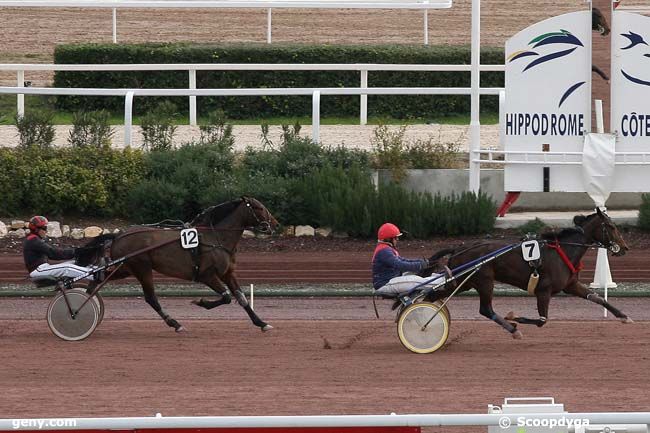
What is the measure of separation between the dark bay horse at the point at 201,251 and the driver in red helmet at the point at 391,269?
1.74m

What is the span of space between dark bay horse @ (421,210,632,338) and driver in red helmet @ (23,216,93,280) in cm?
363

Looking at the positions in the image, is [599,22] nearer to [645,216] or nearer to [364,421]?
[645,216]

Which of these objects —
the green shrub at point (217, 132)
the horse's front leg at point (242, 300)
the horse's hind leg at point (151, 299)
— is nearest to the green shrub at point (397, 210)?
the green shrub at point (217, 132)

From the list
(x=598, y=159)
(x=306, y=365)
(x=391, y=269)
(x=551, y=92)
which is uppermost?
(x=551, y=92)

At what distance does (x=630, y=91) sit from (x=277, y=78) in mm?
8547

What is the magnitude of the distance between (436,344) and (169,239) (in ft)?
10.0

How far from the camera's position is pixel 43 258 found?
A: 44.7 ft

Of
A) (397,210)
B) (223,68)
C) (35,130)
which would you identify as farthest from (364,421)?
(223,68)

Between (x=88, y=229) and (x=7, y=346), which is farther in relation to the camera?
(x=88, y=229)

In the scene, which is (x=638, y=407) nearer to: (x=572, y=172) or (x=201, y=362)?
(x=201, y=362)

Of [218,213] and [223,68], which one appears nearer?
[218,213]

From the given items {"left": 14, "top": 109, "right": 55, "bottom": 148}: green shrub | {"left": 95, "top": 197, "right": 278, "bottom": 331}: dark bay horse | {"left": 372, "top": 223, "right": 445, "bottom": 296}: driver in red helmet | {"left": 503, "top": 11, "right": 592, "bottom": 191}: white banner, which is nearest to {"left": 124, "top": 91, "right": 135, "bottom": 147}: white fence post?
{"left": 14, "top": 109, "right": 55, "bottom": 148}: green shrub

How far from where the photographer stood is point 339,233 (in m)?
19.0

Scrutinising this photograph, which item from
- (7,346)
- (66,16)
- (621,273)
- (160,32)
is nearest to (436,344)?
(7,346)
